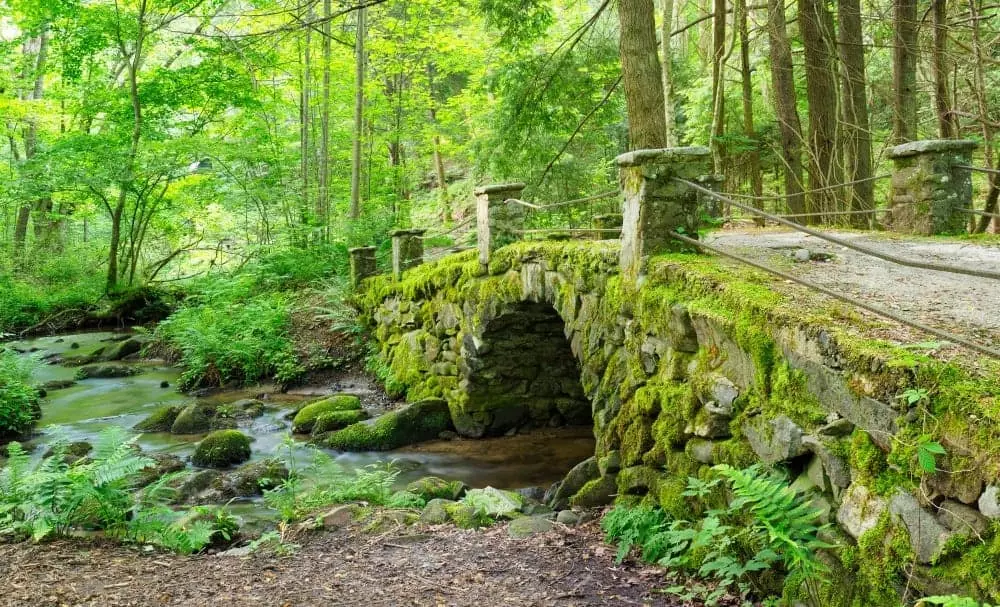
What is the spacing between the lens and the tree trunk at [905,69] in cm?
941

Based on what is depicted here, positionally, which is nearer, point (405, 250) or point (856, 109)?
point (856, 109)

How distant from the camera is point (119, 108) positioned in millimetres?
15969

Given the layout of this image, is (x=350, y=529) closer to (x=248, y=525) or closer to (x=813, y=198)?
(x=248, y=525)

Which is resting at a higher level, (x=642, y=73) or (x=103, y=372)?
(x=642, y=73)

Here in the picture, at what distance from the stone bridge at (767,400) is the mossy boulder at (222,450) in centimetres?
320

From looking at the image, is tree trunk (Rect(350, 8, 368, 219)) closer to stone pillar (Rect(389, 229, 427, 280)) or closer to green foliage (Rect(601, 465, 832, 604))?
stone pillar (Rect(389, 229, 427, 280))

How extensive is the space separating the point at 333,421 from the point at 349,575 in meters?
5.27

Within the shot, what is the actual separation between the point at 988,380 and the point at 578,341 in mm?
4211

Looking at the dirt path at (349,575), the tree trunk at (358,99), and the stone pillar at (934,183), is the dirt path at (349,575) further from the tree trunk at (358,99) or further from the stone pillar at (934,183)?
the tree trunk at (358,99)

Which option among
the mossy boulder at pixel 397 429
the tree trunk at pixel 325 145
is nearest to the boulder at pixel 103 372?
the tree trunk at pixel 325 145

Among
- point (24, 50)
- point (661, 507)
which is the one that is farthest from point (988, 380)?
point (24, 50)

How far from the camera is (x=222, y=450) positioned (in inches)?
327

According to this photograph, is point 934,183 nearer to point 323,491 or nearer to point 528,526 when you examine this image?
point 528,526

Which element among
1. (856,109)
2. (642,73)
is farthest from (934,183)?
(856,109)
